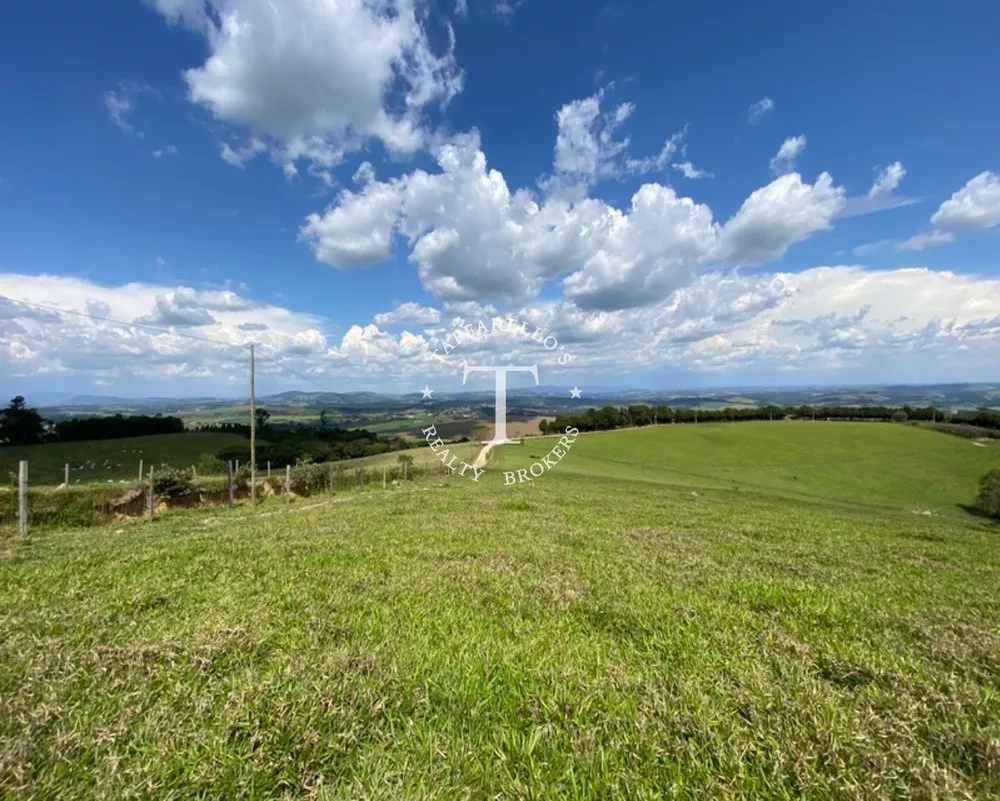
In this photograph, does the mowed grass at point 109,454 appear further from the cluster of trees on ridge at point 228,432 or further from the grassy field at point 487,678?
the grassy field at point 487,678

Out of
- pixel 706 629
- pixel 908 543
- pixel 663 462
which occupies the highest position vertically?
pixel 706 629

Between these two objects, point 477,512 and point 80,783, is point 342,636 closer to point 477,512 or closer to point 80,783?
point 80,783

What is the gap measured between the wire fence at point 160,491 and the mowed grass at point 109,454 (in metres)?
26.2

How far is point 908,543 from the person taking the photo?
12.3 meters

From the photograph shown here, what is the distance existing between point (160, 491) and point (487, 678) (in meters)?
28.2

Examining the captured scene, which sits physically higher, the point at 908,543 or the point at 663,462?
the point at 908,543

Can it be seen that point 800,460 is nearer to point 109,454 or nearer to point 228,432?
point 109,454

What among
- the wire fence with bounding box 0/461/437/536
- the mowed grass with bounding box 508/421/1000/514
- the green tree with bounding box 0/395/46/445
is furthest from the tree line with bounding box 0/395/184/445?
the mowed grass with bounding box 508/421/1000/514

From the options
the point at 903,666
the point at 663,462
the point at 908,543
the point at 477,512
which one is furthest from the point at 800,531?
the point at 663,462

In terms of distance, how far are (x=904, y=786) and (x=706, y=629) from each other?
2.23 meters

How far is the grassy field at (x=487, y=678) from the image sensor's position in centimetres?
244

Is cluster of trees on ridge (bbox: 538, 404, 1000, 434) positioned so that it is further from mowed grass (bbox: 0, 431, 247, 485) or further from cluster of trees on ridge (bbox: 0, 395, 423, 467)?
mowed grass (bbox: 0, 431, 247, 485)

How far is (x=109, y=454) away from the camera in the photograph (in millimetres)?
61156

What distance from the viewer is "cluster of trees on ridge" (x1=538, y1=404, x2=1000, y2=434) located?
7953 centimetres
